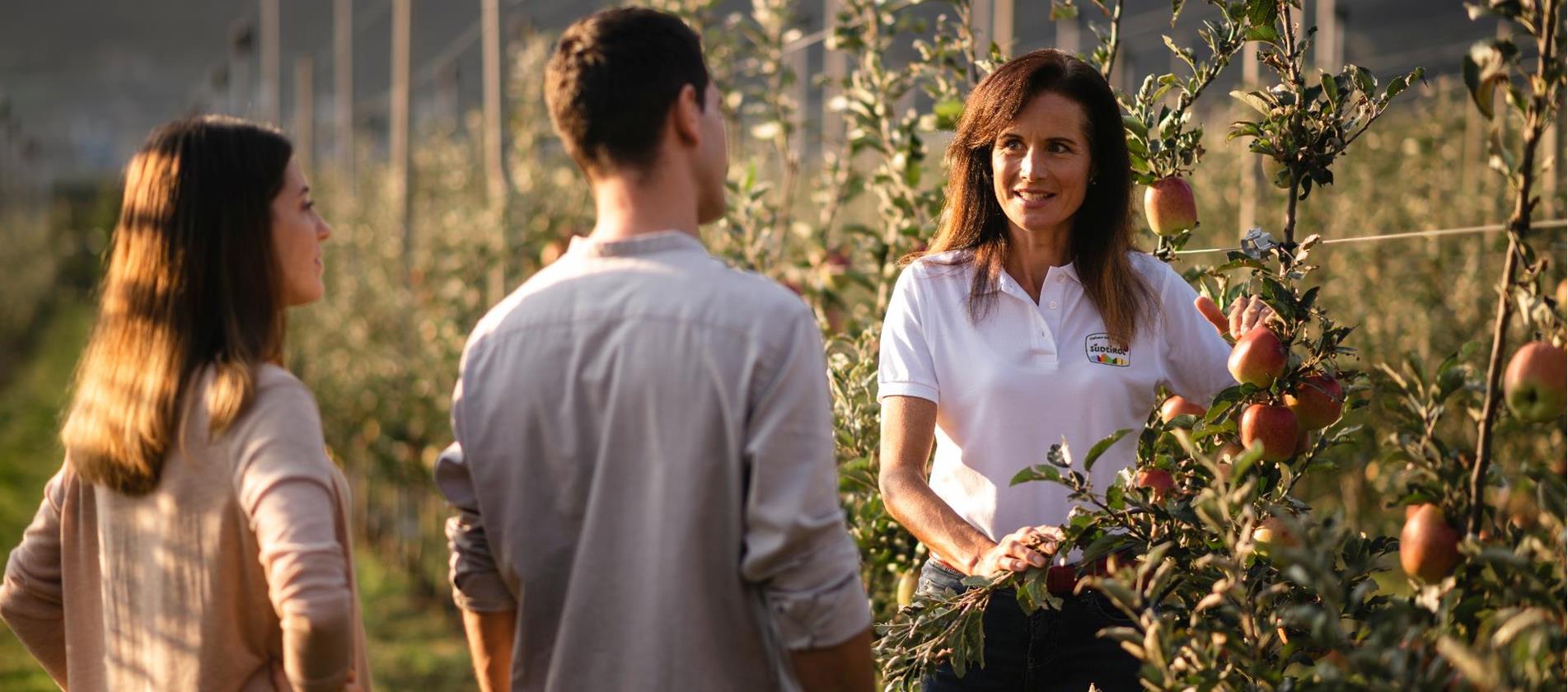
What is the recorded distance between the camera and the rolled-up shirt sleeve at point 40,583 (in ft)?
5.66

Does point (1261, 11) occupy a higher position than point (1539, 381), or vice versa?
point (1261, 11)

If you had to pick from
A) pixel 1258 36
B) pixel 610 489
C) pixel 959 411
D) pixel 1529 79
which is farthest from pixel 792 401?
pixel 1258 36

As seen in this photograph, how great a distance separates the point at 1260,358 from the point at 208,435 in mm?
1185

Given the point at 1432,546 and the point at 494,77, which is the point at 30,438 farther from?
the point at 1432,546

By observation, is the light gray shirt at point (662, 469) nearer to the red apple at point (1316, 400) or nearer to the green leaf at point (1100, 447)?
the green leaf at point (1100, 447)

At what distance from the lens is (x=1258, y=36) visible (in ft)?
5.95

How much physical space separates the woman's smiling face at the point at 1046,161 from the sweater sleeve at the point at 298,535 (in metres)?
0.98

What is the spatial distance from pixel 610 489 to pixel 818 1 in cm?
1445

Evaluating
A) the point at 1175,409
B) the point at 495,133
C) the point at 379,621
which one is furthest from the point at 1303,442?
the point at 379,621

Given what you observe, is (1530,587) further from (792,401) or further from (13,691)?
(13,691)

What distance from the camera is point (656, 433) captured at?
4.45 feet

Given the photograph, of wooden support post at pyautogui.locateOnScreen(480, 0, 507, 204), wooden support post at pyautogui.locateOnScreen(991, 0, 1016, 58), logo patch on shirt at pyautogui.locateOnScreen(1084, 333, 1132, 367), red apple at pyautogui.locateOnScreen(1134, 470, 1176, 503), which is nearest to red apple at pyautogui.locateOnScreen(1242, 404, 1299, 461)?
red apple at pyautogui.locateOnScreen(1134, 470, 1176, 503)

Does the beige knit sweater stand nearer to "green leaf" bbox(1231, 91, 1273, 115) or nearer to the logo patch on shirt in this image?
the logo patch on shirt

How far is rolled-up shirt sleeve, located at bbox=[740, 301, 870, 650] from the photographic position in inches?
52.9
